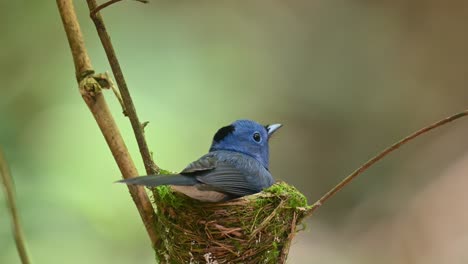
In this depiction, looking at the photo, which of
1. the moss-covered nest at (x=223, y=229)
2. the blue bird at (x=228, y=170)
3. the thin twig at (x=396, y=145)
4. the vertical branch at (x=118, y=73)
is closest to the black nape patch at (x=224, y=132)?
the blue bird at (x=228, y=170)

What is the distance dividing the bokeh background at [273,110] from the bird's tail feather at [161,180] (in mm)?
1001

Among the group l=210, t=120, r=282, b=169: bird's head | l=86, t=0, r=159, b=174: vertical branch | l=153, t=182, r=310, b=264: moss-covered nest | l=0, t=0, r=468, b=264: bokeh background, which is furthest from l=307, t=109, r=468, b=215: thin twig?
l=0, t=0, r=468, b=264: bokeh background

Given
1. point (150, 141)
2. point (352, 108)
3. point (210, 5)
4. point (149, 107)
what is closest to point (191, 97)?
point (149, 107)

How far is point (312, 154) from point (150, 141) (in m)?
1.32

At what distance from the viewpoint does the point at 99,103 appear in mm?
1365

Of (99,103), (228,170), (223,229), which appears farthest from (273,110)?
(99,103)

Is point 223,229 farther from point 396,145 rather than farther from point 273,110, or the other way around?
point 273,110

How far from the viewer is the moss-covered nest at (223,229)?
1.44m

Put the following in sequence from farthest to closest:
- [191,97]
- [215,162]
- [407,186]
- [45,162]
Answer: [407,186] → [191,97] → [45,162] → [215,162]

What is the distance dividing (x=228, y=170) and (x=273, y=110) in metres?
1.87

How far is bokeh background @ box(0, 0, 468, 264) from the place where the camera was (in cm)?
243

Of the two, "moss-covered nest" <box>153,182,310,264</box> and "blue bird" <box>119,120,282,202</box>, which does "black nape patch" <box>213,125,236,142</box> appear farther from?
"moss-covered nest" <box>153,182,310,264</box>

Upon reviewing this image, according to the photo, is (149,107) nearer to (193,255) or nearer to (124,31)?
(124,31)

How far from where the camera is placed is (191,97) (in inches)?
117
